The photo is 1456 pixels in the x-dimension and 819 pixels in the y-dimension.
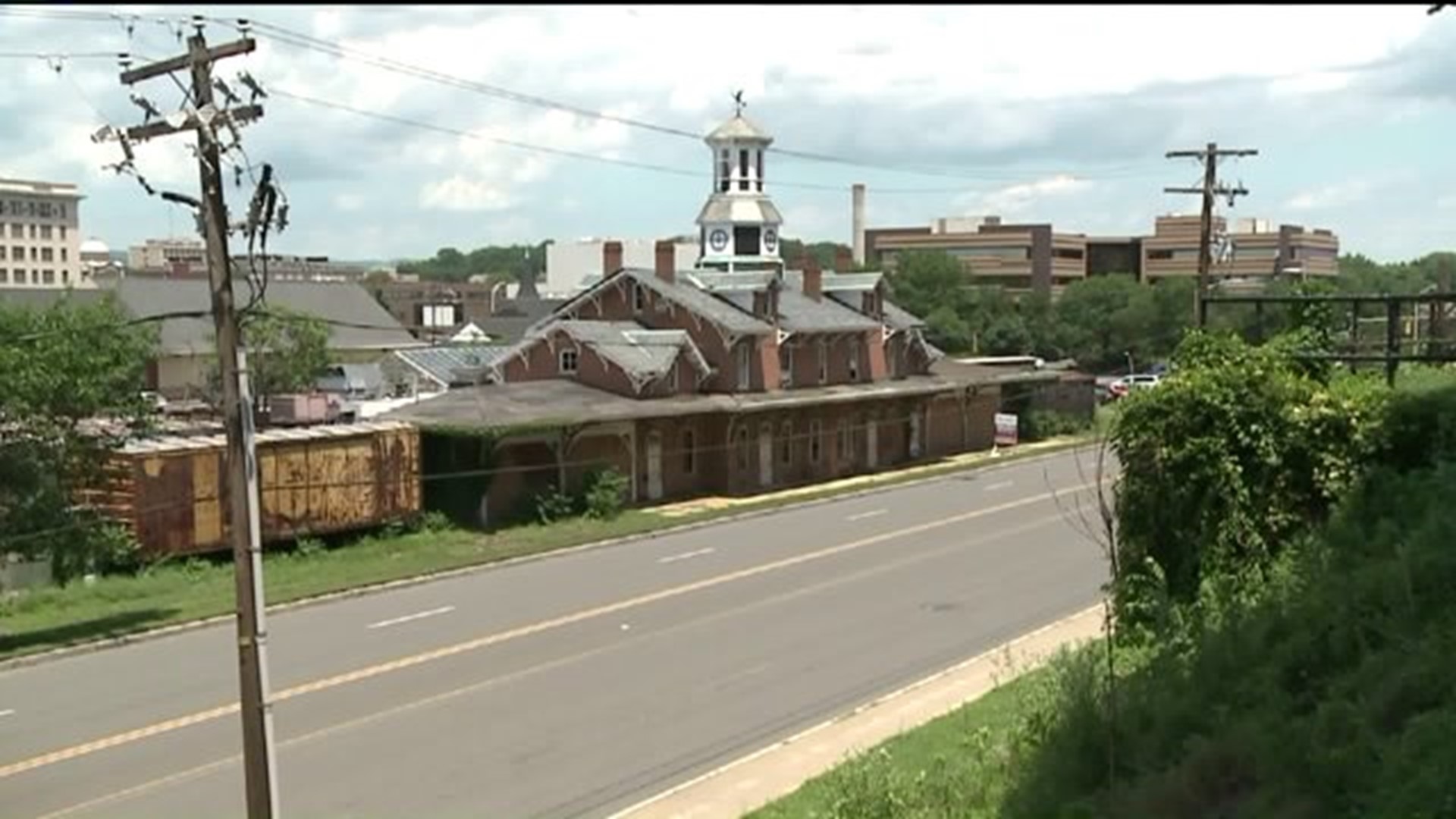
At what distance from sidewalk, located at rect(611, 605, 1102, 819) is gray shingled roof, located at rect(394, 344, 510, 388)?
39052 millimetres

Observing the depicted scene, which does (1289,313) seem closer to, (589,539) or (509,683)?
(509,683)

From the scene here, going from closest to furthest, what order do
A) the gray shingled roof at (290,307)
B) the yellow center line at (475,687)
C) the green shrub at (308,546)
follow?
the yellow center line at (475,687), the green shrub at (308,546), the gray shingled roof at (290,307)

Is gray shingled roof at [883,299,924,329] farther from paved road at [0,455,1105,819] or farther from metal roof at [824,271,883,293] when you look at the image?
paved road at [0,455,1105,819]

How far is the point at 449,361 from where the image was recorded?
65.4 m

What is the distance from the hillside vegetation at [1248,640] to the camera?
418 inches

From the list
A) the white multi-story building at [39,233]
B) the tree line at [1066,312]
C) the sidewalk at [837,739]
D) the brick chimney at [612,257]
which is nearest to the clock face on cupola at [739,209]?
the brick chimney at [612,257]

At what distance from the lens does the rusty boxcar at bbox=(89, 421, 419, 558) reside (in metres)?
35.2

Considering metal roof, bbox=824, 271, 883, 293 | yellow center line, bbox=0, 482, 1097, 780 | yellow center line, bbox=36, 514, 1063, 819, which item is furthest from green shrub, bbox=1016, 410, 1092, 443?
yellow center line, bbox=36, 514, 1063, 819

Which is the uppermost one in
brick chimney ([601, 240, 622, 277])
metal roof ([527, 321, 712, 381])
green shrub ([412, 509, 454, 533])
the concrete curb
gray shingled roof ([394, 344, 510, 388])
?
brick chimney ([601, 240, 622, 277])

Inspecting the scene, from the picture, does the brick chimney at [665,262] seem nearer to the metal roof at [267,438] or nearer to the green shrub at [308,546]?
the metal roof at [267,438]

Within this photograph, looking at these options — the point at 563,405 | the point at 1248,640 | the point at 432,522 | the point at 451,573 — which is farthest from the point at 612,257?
the point at 1248,640

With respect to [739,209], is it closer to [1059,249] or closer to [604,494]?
[604,494]

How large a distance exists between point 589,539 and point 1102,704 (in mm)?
29585

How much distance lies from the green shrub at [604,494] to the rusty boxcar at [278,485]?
5.86 meters
